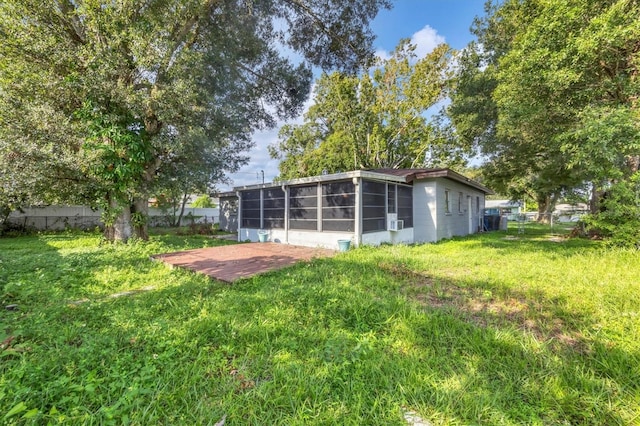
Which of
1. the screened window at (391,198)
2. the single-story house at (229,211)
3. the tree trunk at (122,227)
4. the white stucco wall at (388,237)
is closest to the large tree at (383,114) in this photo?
the single-story house at (229,211)

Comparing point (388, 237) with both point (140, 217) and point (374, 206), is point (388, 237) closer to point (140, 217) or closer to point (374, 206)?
point (374, 206)

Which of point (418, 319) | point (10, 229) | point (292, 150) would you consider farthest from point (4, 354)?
point (292, 150)

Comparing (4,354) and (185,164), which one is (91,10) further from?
(4,354)

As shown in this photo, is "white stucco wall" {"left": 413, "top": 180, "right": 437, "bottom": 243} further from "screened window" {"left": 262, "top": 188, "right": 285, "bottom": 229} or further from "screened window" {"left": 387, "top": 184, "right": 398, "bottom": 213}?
"screened window" {"left": 262, "top": 188, "right": 285, "bottom": 229}

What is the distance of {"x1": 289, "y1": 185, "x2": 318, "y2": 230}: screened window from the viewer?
8539 mm

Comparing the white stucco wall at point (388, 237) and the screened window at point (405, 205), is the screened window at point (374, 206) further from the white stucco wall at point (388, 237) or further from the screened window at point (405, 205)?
the screened window at point (405, 205)

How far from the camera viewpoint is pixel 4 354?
6.81 feet

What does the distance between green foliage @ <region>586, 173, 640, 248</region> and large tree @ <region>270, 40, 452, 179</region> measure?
10.3 m

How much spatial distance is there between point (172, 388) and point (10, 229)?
1673cm

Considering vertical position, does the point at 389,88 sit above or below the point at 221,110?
above

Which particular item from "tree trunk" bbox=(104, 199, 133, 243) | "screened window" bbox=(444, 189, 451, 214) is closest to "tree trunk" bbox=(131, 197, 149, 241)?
"tree trunk" bbox=(104, 199, 133, 243)

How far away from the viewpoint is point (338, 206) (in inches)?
313

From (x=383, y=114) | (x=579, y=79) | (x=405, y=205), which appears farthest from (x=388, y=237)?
(x=383, y=114)

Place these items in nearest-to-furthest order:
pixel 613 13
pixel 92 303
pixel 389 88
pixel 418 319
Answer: pixel 418 319, pixel 92 303, pixel 613 13, pixel 389 88
